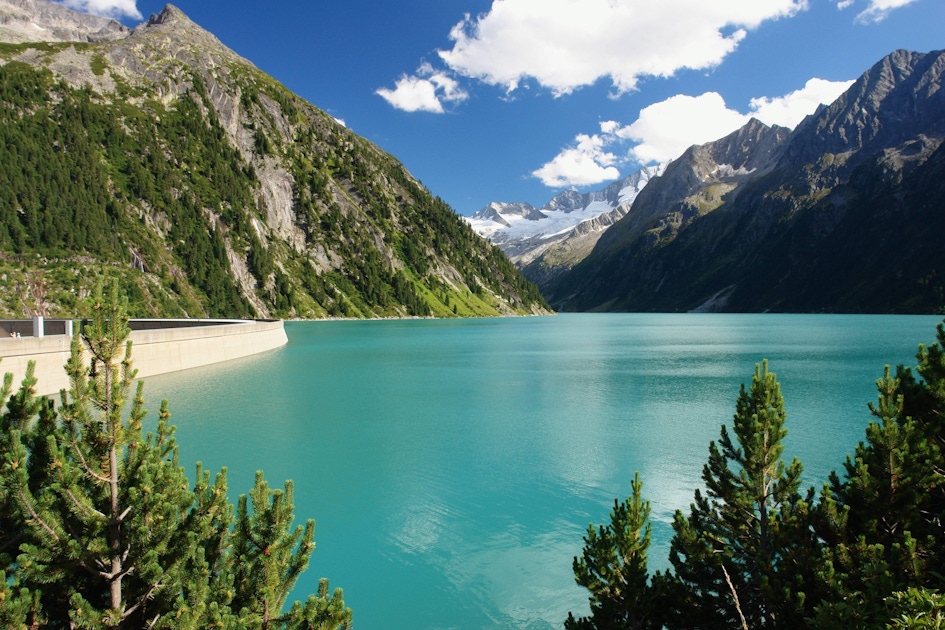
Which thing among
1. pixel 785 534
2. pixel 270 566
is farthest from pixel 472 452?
pixel 270 566

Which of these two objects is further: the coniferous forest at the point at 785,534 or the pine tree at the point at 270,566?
the coniferous forest at the point at 785,534

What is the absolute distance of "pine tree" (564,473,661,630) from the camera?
841 cm

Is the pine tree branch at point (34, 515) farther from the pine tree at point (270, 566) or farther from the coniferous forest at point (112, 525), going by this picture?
the pine tree at point (270, 566)

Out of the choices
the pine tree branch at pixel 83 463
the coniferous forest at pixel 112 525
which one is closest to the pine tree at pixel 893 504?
the coniferous forest at pixel 112 525

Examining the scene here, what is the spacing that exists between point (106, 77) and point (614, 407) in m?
179

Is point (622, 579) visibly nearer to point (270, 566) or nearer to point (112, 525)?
point (270, 566)

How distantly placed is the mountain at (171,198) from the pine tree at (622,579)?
8840 centimetres

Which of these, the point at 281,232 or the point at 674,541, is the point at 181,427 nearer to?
the point at 674,541

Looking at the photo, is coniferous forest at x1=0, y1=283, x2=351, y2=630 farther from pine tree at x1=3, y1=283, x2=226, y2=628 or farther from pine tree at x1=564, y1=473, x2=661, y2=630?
pine tree at x1=564, y1=473, x2=661, y2=630

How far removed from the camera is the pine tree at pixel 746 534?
857cm

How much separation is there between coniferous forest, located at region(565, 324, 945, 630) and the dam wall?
1149 centimetres

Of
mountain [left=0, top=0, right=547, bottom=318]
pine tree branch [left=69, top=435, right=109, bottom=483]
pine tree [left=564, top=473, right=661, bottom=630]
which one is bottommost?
pine tree [left=564, top=473, right=661, bottom=630]

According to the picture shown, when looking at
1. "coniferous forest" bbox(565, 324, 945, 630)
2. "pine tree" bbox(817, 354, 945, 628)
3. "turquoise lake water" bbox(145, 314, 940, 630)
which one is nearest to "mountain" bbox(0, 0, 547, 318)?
"turquoise lake water" bbox(145, 314, 940, 630)

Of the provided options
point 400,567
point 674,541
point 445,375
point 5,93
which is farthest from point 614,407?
point 5,93
